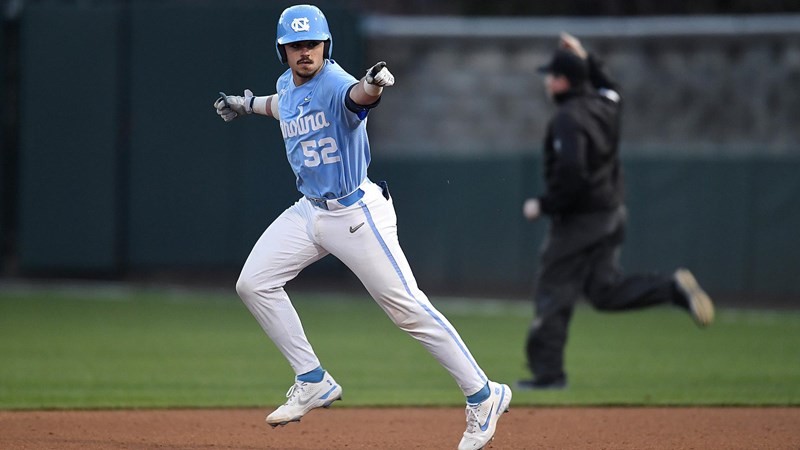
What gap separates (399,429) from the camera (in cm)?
A: 633

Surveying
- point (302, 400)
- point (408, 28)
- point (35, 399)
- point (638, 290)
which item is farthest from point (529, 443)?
point (408, 28)

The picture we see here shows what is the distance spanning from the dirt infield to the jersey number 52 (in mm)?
1415

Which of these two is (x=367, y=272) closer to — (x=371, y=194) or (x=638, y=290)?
(x=371, y=194)

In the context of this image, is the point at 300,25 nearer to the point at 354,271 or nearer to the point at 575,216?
the point at 354,271

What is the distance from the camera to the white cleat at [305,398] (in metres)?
5.48

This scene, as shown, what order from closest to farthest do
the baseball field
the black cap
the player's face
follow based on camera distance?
the player's face
the baseball field
the black cap

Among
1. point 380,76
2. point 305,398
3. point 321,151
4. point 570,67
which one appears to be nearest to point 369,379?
point 570,67

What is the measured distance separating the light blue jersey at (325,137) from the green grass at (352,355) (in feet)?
7.25

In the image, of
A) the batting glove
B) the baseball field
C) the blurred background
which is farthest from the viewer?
the blurred background

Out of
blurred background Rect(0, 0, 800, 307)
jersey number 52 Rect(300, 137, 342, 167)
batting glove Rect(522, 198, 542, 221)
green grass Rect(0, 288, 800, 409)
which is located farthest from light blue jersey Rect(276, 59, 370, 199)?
blurred background Rect(0, 0, 800, 307)

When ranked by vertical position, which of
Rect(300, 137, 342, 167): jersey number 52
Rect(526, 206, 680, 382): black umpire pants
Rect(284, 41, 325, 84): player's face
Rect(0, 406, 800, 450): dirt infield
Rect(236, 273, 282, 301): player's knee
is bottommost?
Rect(0, 406, 800, 450): dirt infield

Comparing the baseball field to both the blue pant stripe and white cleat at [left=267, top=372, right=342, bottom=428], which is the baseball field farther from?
the blue pant stripe

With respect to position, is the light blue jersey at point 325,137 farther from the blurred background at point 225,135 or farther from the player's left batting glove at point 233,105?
the blurred background at point 225,135

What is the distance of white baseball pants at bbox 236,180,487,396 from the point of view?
17.2 ft
